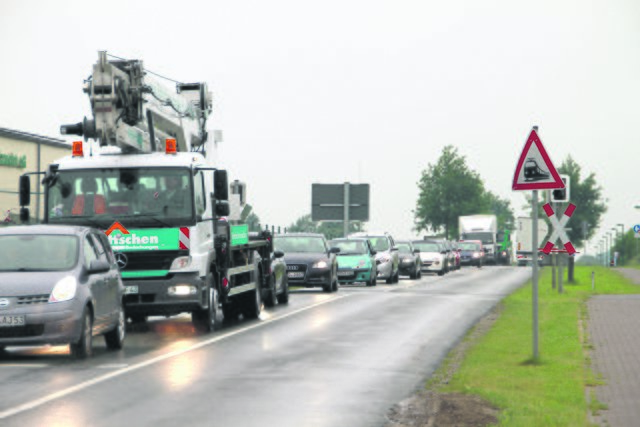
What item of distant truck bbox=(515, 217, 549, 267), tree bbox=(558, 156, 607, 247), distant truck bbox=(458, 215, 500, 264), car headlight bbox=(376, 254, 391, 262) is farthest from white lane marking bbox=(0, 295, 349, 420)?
tree bbox=(558, 156, 607, 247)

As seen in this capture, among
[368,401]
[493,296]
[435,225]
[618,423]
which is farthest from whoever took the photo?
[435,225]

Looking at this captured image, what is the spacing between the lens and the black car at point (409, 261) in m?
48.2

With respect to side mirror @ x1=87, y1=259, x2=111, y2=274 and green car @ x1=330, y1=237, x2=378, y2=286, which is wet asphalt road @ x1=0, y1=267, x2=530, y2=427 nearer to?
side mirror @ x1=87, y1=259, x2=111, y2=274

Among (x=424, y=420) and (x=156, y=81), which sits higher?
(x=156, y=81)

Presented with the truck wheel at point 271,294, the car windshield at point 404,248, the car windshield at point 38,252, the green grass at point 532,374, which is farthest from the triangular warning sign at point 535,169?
the car windshield at point 404,248

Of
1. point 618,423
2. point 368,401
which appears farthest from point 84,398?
point 618,423

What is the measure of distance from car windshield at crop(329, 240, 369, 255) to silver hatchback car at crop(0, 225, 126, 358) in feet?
77.8

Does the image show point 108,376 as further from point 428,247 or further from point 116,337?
point 428,247

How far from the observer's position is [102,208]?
18.7m

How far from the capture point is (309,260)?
33062 mm

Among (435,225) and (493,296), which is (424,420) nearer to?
(493,296)

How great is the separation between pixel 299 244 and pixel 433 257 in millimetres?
24362

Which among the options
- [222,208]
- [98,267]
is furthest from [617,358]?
[222,208]

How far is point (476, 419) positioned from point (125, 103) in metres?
10.3
